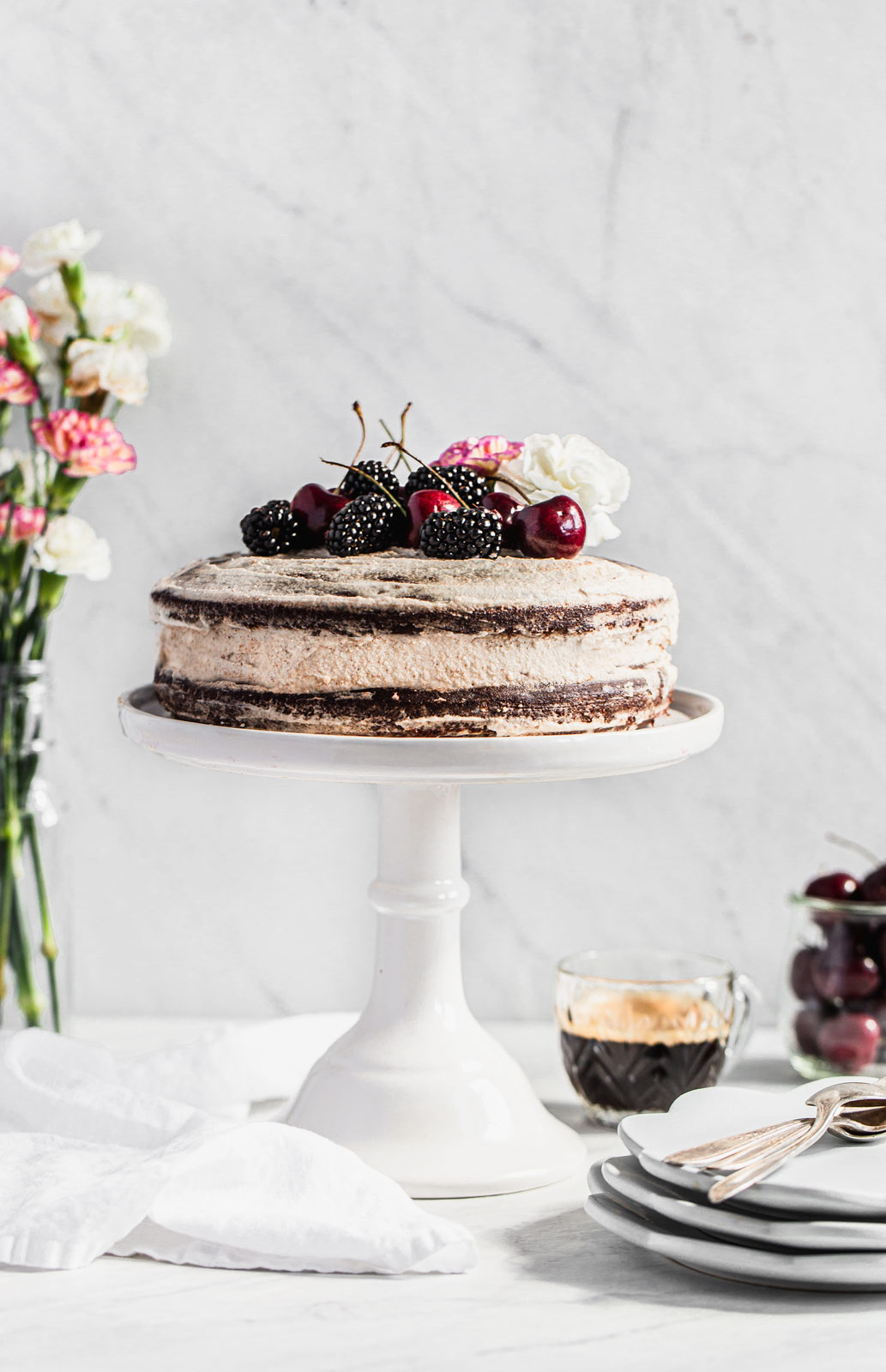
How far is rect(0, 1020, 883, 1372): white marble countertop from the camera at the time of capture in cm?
78

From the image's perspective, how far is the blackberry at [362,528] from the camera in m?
0.98

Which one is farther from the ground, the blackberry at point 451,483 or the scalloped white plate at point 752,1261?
the blackberry at point 451,483

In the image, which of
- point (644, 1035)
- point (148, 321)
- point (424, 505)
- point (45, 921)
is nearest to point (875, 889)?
point (644, 1035)

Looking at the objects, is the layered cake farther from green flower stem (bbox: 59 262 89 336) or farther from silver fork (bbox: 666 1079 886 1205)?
green flower stem (bbox: 59 262 89 336)

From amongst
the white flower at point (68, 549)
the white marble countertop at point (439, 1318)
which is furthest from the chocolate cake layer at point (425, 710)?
the white flower at point (68, 549)

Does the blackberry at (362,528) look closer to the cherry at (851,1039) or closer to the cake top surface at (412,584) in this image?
the cake top surface at (412,584)

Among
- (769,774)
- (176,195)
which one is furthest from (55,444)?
(769,774)

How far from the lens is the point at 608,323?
1.52 meters

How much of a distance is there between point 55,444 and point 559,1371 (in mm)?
885

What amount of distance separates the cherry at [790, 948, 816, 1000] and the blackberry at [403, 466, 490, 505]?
1.75ft

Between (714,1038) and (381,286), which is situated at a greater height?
(381,286)

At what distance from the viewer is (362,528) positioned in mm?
986

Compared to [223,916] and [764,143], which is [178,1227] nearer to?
[223,916]

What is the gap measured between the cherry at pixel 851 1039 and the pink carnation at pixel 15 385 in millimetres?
913
